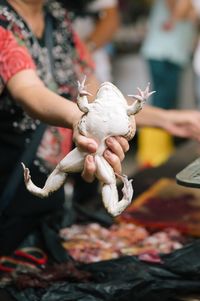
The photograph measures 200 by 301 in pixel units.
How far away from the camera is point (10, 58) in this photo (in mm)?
1719

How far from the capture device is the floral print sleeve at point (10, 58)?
1700 mm

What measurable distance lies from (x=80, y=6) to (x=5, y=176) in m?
0.85

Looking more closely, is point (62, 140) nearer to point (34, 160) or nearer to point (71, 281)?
point (34, 160)

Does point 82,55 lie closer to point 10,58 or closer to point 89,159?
point 10,58

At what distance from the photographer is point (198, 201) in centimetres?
241

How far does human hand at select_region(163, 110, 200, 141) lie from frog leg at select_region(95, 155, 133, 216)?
0.72m

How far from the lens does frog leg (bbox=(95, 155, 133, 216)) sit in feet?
4.52

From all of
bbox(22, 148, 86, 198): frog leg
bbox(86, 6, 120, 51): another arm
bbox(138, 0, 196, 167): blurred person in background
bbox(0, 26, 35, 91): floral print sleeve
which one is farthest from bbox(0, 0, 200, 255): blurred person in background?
bbox(138, 0, 196, 167): blurred person in background

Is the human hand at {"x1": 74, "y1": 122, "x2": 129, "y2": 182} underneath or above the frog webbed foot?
above

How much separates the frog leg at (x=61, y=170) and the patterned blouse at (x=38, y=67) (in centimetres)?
37

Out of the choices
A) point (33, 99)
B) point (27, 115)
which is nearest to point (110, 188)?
point (33, 99)

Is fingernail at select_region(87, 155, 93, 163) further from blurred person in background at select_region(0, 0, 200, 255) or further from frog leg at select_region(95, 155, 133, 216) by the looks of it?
blurred person in background at select_region(0, 0, 200, 255)

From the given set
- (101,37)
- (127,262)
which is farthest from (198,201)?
(101,37)

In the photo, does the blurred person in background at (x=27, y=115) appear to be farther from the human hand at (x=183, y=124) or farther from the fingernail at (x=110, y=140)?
the fingernail at (x=110, y=140)
